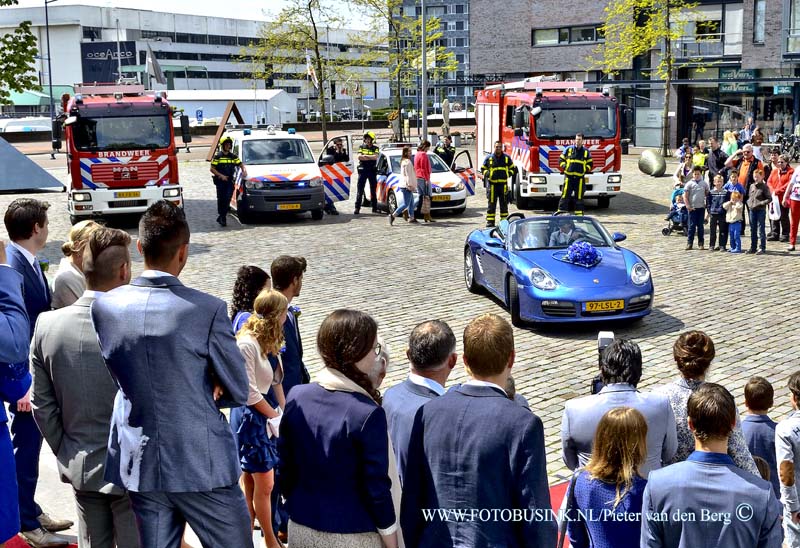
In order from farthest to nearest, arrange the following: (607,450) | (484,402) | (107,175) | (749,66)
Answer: (749,66) < (107,175) < (607,450) < (484,402)

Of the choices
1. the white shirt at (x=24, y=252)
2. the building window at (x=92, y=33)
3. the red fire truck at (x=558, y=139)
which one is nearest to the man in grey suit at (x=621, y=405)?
the white shirt at (x=24, y=252)

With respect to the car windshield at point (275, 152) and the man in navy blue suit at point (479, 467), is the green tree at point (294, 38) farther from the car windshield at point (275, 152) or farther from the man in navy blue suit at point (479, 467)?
the man in navy blue suit at point (479, 467)

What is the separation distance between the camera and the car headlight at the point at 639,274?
38.8 ft

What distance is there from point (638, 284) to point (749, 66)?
33.7 m

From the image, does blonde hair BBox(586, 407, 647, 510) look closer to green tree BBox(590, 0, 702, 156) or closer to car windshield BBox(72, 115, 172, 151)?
car windshield BBox(72, 115, 172, 151)

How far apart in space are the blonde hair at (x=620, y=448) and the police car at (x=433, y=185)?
58.1ft

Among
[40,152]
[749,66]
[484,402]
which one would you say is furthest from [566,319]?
[40,152]

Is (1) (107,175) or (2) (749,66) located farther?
(2) (749,66)

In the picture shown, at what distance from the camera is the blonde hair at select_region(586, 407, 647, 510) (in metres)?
4.25

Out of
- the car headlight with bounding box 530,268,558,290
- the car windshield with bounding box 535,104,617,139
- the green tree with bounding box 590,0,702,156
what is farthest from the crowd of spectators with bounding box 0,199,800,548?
the green tree with bounding box 590,0,702,156

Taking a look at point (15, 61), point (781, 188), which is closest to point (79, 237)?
point (15, 61)

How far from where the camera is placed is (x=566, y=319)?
1161 centimetres

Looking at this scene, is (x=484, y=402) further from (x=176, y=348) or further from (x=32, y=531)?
(x=32, y=531)

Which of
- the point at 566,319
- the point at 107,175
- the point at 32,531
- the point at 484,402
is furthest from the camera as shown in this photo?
the point at 107,175
